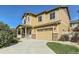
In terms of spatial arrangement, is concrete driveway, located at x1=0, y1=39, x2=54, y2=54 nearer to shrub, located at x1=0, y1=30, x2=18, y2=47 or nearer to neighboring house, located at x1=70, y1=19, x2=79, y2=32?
shrub, located at x1=0, y1=30, x2=18, y2=47

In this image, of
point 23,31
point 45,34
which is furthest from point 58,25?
point 23,31

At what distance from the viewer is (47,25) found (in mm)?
15258

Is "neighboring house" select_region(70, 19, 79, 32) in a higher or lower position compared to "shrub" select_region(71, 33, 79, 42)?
higher

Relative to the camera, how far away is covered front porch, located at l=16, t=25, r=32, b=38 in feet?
42.4

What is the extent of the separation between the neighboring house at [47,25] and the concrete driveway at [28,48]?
2.17 feet

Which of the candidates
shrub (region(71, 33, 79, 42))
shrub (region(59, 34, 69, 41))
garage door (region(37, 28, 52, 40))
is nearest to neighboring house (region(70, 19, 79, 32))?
shrub (region(71, 33, 79, 42))

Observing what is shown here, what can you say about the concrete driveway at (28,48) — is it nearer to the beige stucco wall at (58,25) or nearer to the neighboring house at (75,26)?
the beige stucco wall at (58,25)

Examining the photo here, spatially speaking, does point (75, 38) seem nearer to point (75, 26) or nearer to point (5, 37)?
point (75, 26)

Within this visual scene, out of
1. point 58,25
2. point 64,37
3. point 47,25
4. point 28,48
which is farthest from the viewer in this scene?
point 58,25

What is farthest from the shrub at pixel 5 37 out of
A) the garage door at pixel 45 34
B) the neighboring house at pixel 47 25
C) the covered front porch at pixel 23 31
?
the garage door at pixel 45 34

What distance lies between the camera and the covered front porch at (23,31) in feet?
42.4

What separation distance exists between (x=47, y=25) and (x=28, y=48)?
4029mm

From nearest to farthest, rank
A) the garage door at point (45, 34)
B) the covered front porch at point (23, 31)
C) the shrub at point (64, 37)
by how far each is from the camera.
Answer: the covered front porch at point (23, 31)
the shrub at point (64, 37)
the garage door at point (45, 34)
